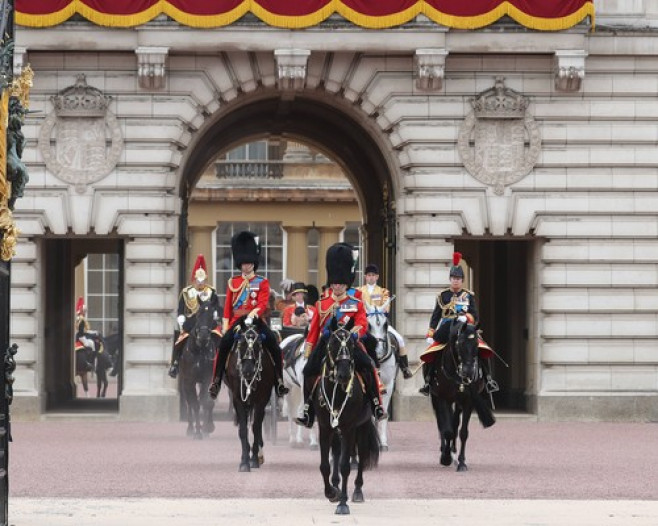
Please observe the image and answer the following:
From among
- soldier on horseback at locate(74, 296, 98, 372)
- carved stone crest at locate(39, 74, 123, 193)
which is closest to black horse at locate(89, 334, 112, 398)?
soldier on horseback at locate(74, 296, 98, 372)

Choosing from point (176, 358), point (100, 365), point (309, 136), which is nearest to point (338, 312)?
point (176, 358)

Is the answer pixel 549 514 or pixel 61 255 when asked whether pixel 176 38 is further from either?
pixel 549 514

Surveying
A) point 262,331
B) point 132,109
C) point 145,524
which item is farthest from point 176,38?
point 145,524

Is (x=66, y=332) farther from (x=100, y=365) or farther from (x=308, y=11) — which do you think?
(x=308, y=11)

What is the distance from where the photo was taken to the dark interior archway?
114 ft

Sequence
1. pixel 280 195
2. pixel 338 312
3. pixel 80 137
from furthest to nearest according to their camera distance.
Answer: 1. pixel 280 195
2. pixel 80 137
3. pixel 338 312

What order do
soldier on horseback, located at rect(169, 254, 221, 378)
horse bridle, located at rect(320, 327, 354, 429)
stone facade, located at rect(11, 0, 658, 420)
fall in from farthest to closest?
stone facade, located at rect(11, 0, 658, 420) < soldier on horseback, located at rect(169, 254, 221, 378) < horse bridle, located at rect(320, 327, 354, 429)

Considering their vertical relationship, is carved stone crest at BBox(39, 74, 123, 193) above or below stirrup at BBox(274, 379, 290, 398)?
above

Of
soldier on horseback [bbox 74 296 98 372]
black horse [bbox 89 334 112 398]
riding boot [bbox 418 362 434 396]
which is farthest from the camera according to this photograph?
soldier on horseback [bbox 74 296 98 372]

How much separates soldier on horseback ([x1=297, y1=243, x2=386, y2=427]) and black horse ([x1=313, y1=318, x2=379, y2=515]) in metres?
0.14

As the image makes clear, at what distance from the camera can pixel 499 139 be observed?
32.9 metres

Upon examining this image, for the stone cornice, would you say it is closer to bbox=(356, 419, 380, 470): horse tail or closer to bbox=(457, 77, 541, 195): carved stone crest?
bbox=(457, 77, 541, 195): carved stone crest

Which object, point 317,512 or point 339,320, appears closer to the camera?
point 317,512

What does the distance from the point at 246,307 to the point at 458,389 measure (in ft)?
8.86
